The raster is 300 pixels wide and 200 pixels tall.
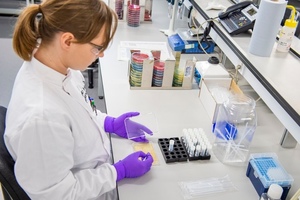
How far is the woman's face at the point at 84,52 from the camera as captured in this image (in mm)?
998

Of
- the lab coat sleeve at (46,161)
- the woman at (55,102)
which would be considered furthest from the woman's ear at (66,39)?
the lab coat sleeve at (46,161)

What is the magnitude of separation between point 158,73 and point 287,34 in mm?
603

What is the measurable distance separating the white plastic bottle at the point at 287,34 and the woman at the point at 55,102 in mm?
749

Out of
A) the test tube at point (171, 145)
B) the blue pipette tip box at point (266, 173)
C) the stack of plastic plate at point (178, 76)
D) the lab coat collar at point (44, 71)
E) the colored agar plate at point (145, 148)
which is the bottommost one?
the colored agar plate at point (145, 148)

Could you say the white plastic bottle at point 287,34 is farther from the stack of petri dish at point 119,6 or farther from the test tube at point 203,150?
the stack of petri dish at point 119,6

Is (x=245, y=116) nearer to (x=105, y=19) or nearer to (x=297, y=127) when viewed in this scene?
(x=297, y=127)

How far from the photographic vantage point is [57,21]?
0.93 metres

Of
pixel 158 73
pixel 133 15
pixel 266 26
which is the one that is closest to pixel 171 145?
pixel 158 73

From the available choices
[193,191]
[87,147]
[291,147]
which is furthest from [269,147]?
[87,147]

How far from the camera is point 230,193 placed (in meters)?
1.12

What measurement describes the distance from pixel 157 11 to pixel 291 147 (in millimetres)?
1699

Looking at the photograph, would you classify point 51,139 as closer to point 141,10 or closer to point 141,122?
point 141,122

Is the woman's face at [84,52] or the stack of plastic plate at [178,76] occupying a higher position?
the woman's face at [84,52]

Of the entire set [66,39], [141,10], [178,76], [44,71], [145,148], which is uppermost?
[66,39]
